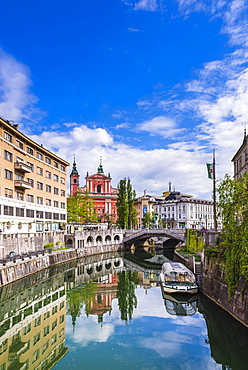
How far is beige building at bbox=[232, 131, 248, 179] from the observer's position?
48422 millimetres

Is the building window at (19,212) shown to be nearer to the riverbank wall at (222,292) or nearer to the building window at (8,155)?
the building window at (8,155)

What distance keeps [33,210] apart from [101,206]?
2658 inches

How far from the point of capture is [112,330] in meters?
22.3

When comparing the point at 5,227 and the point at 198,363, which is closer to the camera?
the point at 198,363

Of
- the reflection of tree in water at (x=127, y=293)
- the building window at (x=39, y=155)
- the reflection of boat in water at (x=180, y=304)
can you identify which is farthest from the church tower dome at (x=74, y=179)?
the reflection of boat in water at (x=180, y=304)

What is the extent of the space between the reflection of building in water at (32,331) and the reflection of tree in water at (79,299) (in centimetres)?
70

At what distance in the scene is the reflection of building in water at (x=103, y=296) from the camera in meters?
27.5

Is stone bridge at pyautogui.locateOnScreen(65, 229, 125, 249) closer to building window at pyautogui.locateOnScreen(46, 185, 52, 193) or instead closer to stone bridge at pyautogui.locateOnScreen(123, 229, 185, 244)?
stone bridge at pyautogui.locateOnScreen(123, 229, 185, 244)

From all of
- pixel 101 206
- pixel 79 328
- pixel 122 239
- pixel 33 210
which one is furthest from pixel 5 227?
pixel 101 206

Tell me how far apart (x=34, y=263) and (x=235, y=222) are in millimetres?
28957

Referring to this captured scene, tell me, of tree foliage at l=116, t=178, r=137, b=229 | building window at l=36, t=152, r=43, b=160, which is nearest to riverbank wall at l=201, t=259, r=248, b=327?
building window at l=36, t=152, r=43, b=160

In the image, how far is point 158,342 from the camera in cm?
1992

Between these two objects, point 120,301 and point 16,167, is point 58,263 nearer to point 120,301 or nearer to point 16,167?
point 16,167

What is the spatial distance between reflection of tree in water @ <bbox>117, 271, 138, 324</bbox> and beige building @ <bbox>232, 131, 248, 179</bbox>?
2509 cm
